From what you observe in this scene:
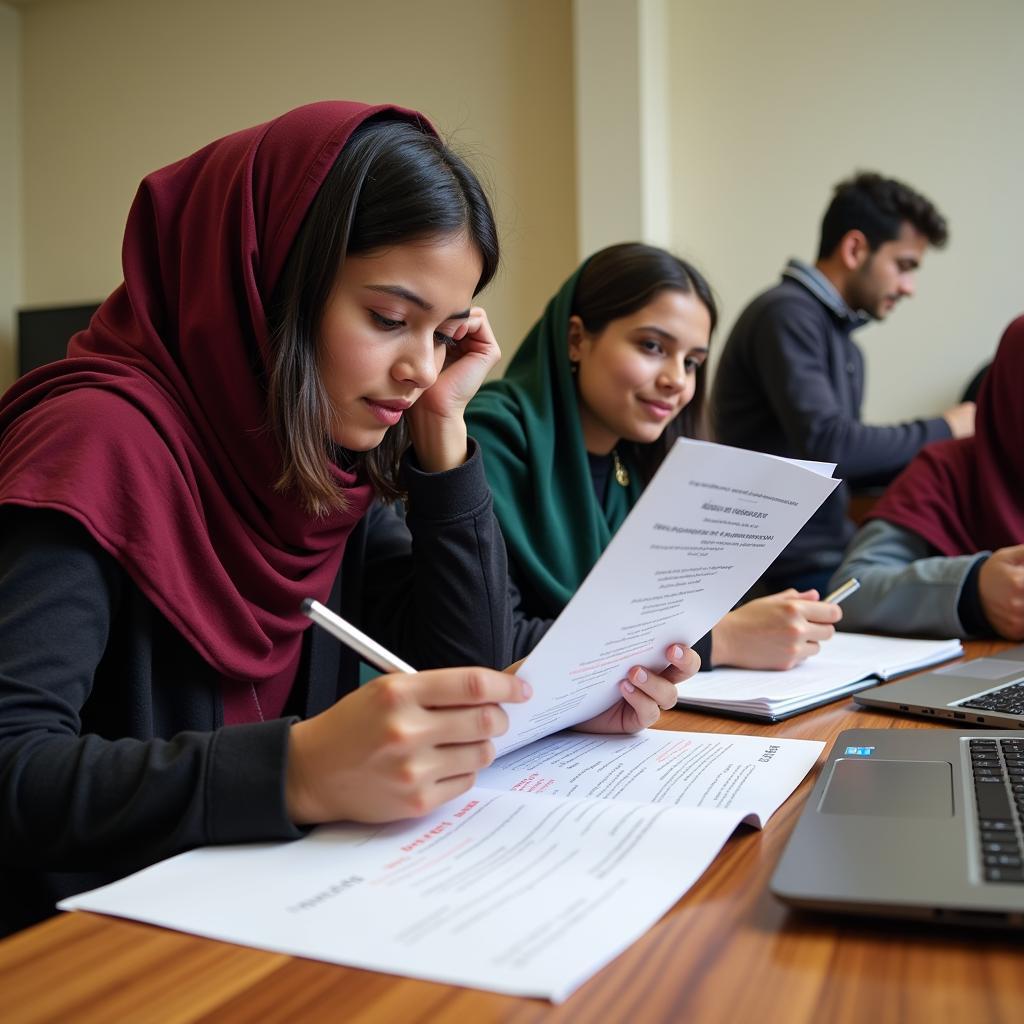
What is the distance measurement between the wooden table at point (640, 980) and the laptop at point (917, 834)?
0.02m

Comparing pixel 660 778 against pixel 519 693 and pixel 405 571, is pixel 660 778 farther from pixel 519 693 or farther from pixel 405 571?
pixel 405 571

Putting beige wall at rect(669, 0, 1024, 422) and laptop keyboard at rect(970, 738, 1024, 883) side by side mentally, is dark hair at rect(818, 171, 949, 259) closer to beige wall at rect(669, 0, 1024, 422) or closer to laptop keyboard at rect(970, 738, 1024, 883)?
beige wall at rect(669, 0, 1024, 422)

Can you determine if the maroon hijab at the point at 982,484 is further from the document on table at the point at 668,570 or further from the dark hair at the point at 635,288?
the document on table at the point at 668,570

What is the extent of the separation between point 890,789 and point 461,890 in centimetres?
29

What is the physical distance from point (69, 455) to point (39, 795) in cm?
25

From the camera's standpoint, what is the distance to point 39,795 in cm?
59

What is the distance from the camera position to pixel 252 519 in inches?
34.8

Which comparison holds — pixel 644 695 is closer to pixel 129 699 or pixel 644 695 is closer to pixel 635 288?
pixel 129 699

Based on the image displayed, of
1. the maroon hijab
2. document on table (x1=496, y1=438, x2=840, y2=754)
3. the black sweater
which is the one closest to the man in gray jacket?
the maroon hijab

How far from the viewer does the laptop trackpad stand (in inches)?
23.4

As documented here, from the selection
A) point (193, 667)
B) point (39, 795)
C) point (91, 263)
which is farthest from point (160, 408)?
point (91, 263)

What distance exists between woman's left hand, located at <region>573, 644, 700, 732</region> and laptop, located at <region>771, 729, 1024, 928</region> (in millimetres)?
131

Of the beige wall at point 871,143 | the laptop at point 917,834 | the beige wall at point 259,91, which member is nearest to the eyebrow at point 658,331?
the laptop at point 917,834

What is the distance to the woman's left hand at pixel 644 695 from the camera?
80 cm
